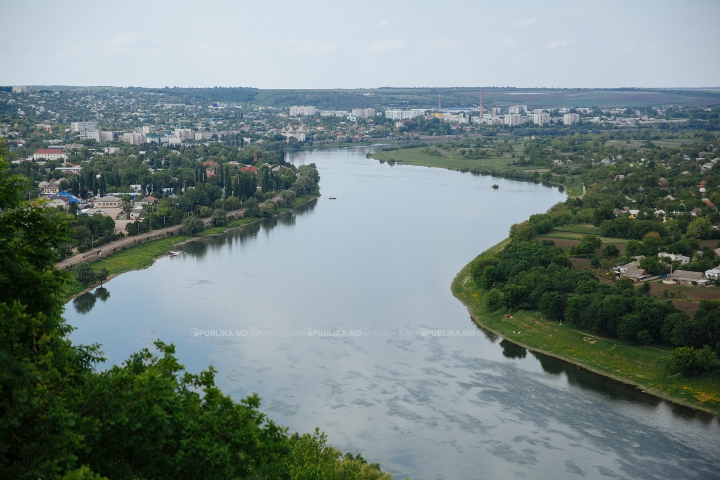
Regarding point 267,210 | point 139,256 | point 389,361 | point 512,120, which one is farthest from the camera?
point 512,120

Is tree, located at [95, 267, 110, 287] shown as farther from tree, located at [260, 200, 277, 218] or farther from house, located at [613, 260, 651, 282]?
house, located at [613, 260, 651, 282]

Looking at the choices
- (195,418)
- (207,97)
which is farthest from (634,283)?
(207,97)

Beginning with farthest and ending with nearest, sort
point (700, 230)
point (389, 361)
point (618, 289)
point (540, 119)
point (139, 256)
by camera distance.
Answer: point (540, 119)
point (700, 230)
point (139, 256)
point (618, 289)
point (389, 361)

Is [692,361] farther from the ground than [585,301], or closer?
closer

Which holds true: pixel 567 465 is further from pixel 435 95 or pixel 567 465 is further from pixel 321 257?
pixel 435 95

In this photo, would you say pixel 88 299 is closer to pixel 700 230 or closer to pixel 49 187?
pixel 49 187

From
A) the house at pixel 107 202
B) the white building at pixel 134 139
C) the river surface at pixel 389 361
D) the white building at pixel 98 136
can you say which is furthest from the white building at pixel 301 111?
the river surface at pixel 389 361

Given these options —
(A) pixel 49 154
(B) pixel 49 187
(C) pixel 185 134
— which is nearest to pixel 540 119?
(C) pixel 185 134

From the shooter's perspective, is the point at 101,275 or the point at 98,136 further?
the point at 98,136
